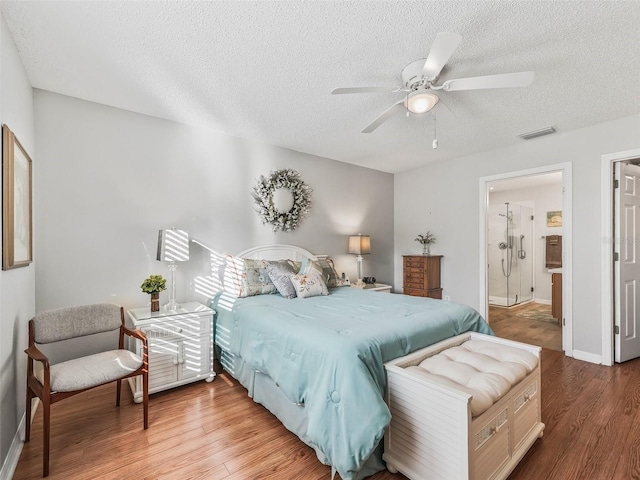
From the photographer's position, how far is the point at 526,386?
1772 mm

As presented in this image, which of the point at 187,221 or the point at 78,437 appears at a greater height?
the point at 187,221

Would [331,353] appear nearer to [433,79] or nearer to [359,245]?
[433,79]

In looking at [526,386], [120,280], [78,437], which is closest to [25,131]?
[120,280]

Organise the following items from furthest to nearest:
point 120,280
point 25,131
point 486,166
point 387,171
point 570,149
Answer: point 387,171 → point 486,166 → point 570,149 → point 120,280 → point 25,131

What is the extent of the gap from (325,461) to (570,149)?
4.01 metres

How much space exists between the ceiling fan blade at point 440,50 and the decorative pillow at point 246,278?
7.53 feet

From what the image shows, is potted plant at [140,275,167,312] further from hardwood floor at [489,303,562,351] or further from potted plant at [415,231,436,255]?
hardwood floor at [489,303,562,351]

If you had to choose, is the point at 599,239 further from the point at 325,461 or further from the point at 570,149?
the point at 325,461

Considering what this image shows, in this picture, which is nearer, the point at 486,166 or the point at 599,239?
the point at 599,239

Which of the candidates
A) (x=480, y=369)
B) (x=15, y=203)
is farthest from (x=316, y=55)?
(x=480, y=369)

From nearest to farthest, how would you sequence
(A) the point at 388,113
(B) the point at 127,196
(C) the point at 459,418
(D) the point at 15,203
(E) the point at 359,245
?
(C) the point at 459,418 < (D) the point at 15,203 < (A) the point at 388,113 < (B) the point at 127,196 < (E) the point at 359,245

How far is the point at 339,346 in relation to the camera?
1.64 meters

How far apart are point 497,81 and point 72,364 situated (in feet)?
10.7

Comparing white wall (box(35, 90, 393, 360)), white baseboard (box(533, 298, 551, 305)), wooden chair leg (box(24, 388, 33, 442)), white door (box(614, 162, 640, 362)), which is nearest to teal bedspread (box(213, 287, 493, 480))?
white wall (box(35, 90, 393, 360))
